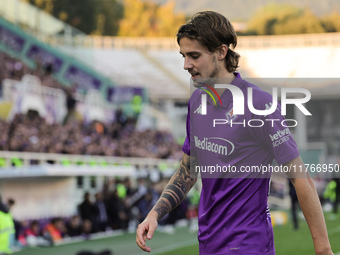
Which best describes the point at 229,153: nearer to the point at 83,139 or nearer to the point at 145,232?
the point at 145,232

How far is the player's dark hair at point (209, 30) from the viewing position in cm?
333

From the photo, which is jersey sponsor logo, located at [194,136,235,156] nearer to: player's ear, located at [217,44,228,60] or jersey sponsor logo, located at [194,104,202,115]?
jersey sponsor logo, located at [194,104,202,115]

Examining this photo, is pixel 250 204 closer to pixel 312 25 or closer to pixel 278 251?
pixel 278 251

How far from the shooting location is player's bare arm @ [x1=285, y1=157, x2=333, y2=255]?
3.13 m

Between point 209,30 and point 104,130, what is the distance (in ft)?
90.0

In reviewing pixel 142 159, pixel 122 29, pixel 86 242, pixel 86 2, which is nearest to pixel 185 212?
pixel 142 159

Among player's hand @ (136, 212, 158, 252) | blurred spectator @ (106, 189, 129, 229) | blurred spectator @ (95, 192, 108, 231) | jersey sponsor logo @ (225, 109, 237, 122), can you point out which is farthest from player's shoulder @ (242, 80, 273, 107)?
blurred spectator @ (106, 189, 129, 229)

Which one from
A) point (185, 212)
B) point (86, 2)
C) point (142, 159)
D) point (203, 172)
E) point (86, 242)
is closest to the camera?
point (203, 172)

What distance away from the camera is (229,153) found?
3.41m

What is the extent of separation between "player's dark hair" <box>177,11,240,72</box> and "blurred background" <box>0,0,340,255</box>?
889 millimetres

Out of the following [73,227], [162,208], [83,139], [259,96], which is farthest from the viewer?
[83,139]

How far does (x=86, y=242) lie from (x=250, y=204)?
1535cm

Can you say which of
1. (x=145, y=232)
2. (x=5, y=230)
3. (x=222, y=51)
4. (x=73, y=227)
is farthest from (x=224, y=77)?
(x=73, y=227)

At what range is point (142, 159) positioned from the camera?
2972 centimetres
